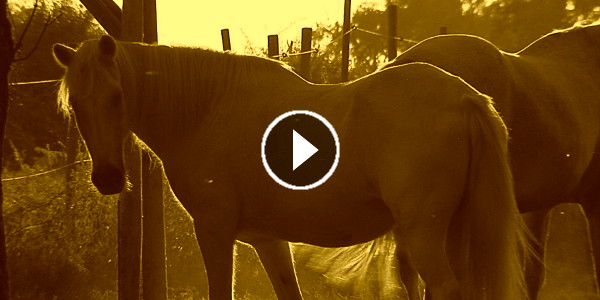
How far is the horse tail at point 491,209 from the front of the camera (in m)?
4.63

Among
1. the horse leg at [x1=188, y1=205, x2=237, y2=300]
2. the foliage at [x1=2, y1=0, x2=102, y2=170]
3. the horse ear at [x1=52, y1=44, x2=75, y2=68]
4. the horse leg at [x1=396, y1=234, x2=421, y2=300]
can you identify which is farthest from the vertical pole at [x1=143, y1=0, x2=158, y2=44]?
the foliage at [x1=2, y1=0, x2=102, y2=170]

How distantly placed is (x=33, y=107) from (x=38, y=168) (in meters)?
1.57

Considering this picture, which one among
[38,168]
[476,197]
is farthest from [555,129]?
[38,168]

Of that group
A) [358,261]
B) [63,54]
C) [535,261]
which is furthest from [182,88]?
[535,261]

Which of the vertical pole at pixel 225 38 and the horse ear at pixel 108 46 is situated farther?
the vertical pole at pixel 225 38

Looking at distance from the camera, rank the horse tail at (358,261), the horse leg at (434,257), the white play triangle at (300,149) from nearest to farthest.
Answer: the horse leg at (434,257) < the white play triangle at (300,149) < the horse tail at (358,261)

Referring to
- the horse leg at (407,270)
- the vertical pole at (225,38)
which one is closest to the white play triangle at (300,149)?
the horse leg at (407,270)

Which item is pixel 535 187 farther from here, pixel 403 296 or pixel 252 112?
pixel 403 296

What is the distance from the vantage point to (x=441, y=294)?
4.59 meters

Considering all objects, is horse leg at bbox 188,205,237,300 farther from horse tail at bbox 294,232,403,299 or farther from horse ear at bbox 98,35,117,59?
horse ear at bbox 98,35,117,59

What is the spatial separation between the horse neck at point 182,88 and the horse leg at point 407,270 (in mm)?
1523

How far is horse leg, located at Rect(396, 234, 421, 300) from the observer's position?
6151 mm

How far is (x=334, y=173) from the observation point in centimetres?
500

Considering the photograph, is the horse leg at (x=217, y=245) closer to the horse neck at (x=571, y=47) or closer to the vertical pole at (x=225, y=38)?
the horse neck at (x=571, y=47)
